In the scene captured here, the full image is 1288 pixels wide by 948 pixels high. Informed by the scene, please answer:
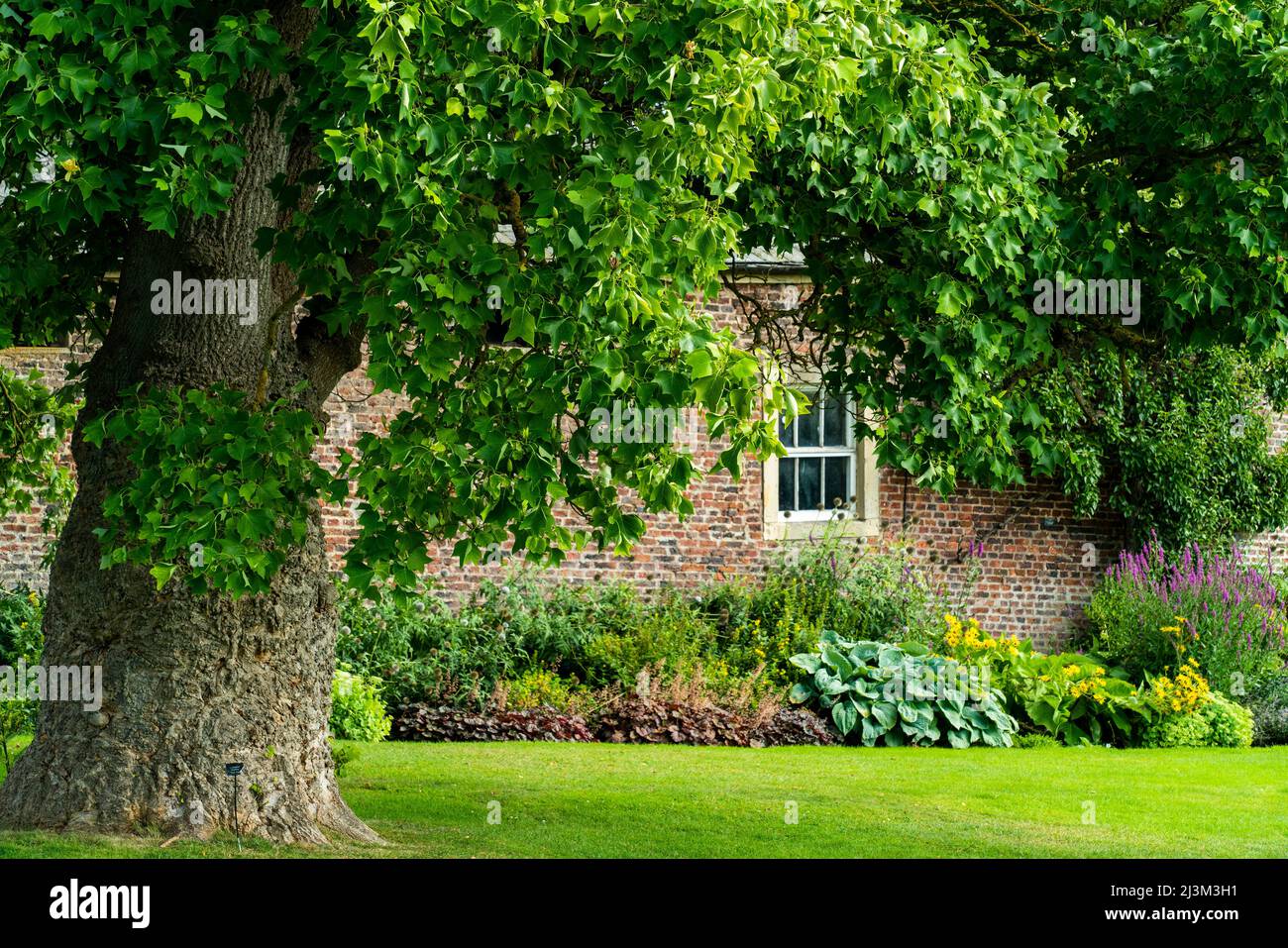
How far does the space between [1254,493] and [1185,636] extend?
9.64ft

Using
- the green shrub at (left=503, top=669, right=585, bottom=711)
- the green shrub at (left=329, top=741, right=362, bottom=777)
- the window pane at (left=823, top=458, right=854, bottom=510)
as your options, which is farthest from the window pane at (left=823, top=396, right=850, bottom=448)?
the green shrub at (left=329, top=741, right=362, bottom=777)

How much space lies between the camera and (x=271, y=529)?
6.07 m

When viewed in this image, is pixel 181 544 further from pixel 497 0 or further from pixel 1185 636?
pixel 1185 636

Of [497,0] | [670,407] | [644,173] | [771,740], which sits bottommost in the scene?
[771,740]

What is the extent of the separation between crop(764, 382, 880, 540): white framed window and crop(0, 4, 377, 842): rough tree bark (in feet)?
30.2

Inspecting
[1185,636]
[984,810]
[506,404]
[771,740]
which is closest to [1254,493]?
[1185,636]

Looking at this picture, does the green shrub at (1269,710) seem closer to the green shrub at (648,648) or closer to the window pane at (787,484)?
the window pane at (787,484)

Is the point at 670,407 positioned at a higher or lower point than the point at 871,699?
higher

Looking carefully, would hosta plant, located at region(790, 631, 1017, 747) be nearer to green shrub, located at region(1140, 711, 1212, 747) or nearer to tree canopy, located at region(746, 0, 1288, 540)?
green shrub, located at region(1140, 711, 1212, 747)

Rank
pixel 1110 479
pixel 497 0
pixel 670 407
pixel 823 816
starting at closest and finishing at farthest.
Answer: pixel 497 0 < pixel 670 407 < pixel 823 816 < pixel 1110 479

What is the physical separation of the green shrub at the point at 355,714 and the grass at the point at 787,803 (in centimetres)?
32

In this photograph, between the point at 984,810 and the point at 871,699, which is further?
the point at 871,699

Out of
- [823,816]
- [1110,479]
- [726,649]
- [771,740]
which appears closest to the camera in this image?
[823,816]

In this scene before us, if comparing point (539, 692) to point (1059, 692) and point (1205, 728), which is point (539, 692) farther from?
point (1205, 728)
